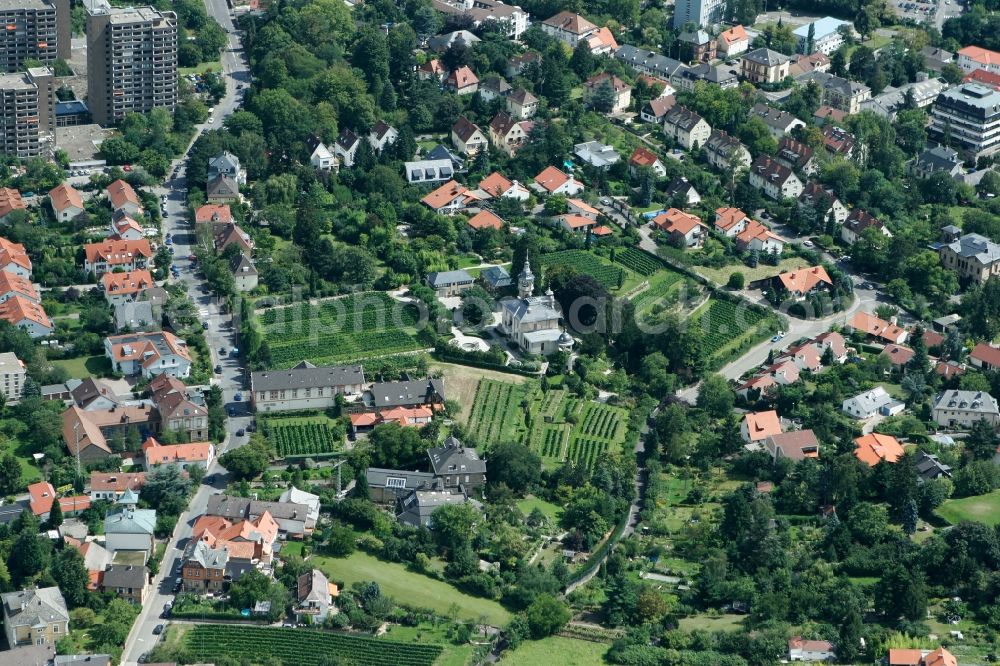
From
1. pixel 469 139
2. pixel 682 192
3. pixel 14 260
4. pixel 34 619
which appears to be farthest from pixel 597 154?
pixel 34 619

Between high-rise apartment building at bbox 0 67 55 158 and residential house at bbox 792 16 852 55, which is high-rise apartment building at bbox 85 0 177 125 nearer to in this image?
high-rise apartment building at bbox 0 67 55 158

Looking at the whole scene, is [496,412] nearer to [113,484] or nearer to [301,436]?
[301,436]

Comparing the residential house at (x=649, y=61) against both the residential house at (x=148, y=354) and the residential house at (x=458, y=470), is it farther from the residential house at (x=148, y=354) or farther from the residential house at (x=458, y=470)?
the residential house at (x=458, y=470)

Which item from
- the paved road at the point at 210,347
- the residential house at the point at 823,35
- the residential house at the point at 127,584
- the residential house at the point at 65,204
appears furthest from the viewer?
the residential house at the point at 823,35

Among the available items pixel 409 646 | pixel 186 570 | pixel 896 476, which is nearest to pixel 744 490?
pixel 896 476

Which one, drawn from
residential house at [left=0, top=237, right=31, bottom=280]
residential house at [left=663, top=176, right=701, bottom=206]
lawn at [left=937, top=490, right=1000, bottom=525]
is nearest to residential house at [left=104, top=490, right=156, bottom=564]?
residential house at [left=0, top=237, right=31, bottom=280]

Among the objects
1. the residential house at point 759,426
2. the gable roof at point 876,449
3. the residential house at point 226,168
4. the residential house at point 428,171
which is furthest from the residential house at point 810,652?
the residential house at point 226,168
